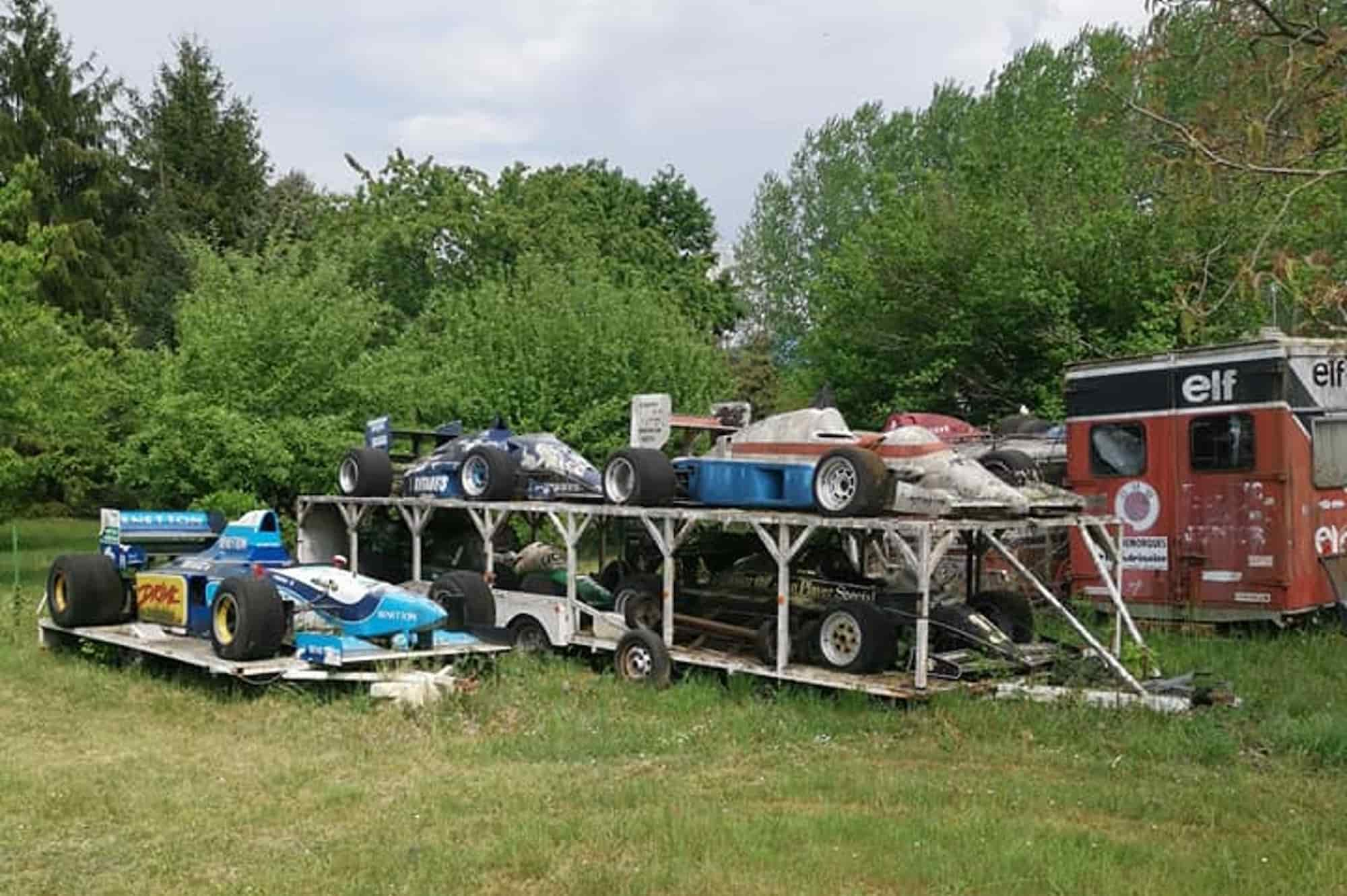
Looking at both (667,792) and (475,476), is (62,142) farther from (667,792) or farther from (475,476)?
(667,792)

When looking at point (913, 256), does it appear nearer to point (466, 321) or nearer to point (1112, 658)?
point (466, 321)

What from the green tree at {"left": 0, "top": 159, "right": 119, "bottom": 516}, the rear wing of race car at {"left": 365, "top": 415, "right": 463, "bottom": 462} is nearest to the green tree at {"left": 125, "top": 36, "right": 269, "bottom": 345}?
the green tree at {"left": 0, "top": 159, "right": 119, "bottom": 516}

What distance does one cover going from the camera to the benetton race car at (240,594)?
11.7m

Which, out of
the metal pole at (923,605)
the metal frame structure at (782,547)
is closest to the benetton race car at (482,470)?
the metal frame structure at (782,547)

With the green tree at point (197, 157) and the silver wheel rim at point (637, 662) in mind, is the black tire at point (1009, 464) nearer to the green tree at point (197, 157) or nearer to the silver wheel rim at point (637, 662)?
the silver wheel rim at point (637, 662)

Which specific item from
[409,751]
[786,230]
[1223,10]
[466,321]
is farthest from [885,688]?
[786,230]

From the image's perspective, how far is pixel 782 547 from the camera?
11.1 metres

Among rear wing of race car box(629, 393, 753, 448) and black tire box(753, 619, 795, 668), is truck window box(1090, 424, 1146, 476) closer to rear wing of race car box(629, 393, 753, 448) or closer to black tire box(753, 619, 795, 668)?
rear wing of race car box(629, 393, 753, 448)

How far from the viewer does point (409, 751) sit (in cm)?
931

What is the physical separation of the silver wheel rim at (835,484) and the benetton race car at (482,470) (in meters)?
3.73

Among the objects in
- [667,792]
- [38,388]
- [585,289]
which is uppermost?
[585,289]

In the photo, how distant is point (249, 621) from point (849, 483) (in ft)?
17.3

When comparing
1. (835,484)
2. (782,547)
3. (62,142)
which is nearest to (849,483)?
(835,484)

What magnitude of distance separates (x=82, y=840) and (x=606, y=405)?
1578 cm
